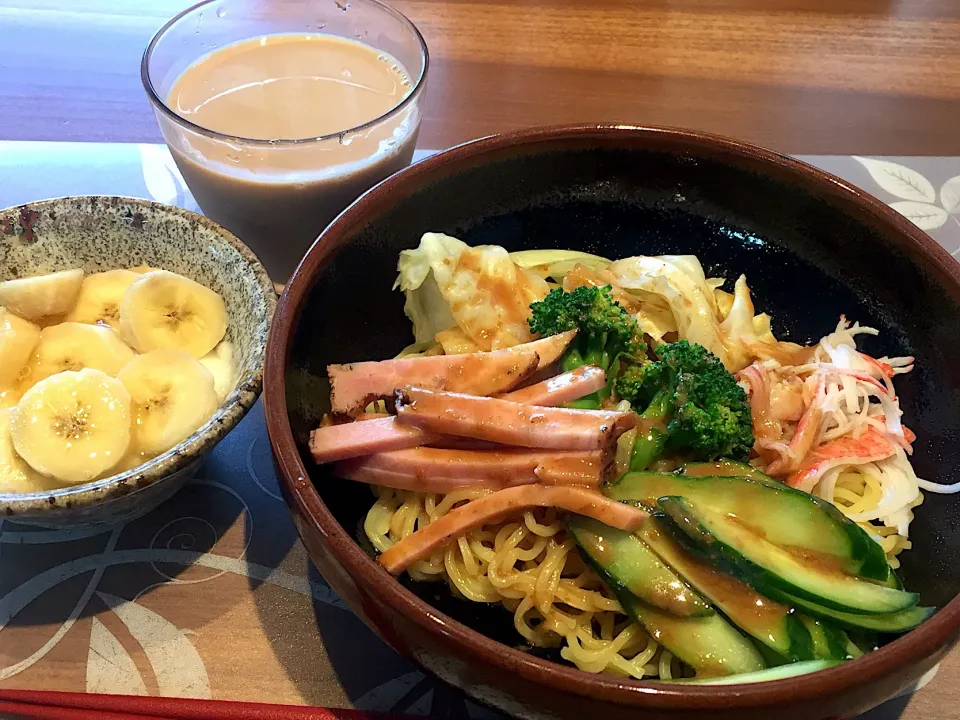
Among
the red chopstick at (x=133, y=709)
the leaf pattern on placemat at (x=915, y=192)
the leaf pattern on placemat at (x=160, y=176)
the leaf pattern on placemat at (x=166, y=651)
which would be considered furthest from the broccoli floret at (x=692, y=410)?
the leaf pattern on placemat at (x=160, y=176)

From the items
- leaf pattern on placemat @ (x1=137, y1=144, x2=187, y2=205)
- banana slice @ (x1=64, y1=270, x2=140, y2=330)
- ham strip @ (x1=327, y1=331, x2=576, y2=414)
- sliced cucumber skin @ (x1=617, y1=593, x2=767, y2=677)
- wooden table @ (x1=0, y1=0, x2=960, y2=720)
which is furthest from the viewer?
wooden table @ (x1=0, y1=0, x2=960, y2=720)

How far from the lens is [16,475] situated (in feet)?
4.89

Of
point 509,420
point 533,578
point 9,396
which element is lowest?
point 9,396

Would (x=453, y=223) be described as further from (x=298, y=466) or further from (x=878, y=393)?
(x=878, y=393)

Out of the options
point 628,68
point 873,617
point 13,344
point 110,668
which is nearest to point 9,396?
point 13,344

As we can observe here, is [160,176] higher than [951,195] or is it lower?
lower

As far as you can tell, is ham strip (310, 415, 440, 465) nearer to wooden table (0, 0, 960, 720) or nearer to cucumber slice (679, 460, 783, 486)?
cucumber slice (679, 460, 783, 486)

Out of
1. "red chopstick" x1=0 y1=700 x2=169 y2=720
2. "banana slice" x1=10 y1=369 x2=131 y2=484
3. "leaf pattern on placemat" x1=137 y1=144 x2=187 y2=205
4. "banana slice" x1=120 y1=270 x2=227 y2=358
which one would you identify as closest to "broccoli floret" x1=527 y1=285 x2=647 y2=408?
"banana slice" x1=120 y1=270 x2=227 y2=358

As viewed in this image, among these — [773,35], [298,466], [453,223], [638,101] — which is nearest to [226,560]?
[298,466]

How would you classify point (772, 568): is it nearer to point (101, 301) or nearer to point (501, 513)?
point (501, 513)

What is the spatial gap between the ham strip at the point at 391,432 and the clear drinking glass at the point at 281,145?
77 centimetres

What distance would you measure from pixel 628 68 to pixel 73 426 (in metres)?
2.40

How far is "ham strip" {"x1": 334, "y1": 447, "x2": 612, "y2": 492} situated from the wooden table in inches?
60.9

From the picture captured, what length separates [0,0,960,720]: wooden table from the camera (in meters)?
2.68
